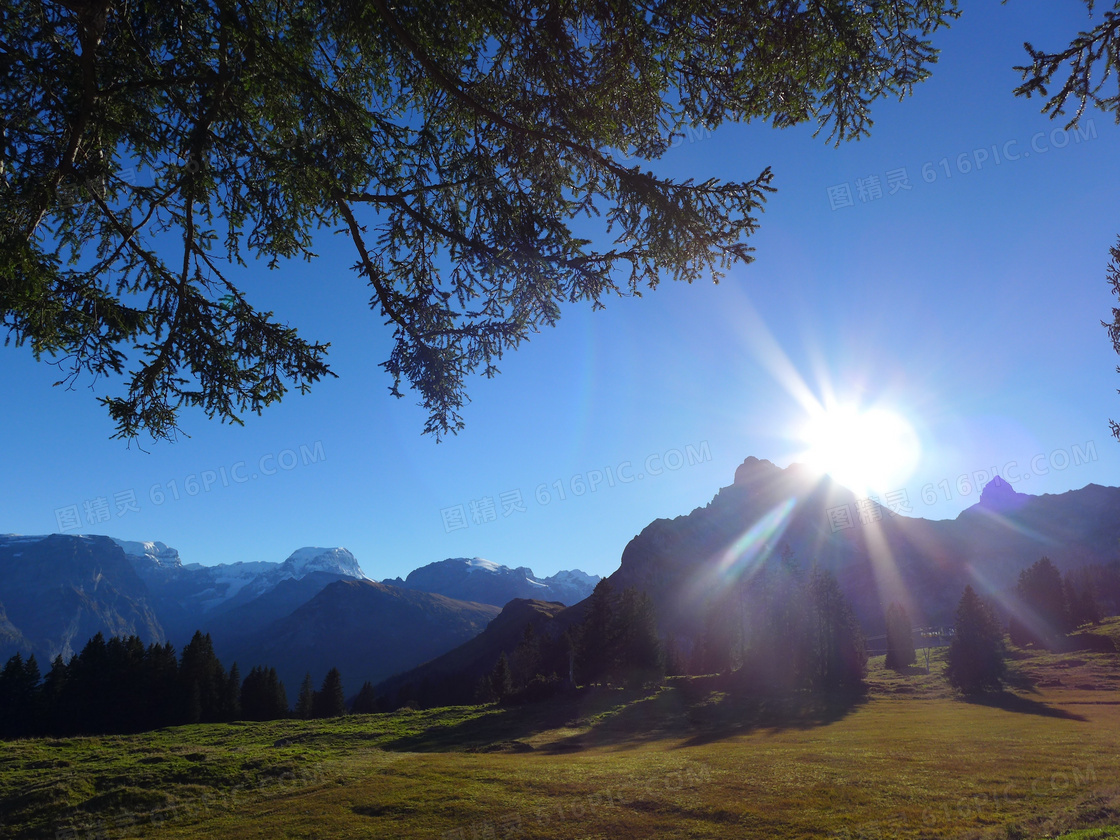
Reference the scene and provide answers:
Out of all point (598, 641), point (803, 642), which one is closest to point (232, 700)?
point (598, 641)

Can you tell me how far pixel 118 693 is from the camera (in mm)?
58344

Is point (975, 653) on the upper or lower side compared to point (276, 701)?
upper

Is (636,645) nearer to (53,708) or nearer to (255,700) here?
(255,700)

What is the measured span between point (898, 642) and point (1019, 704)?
3230 centimetres

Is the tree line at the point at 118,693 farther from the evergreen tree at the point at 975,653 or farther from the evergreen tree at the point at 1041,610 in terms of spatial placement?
the evergreen tree at the point at 1041,610

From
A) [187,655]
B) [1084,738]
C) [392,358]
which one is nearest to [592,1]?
[392,358]

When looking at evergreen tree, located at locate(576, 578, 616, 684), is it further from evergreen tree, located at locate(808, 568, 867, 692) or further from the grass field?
evergreen tree, located at locate(808, 568, 867, 692)

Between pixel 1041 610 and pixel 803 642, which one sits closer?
pixel 803 642

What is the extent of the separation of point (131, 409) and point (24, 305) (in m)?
2.02

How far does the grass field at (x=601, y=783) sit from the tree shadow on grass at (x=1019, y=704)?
1.99 m

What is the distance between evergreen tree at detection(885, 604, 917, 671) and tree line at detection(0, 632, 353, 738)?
271 ft

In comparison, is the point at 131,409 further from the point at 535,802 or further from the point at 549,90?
the point at 535,802

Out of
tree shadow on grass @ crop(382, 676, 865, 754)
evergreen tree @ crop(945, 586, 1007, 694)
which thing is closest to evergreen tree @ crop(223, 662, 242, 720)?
tree shadow on grass @ crop(382, 676, 865, 754)

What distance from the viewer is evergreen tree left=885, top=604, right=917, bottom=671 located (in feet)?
237
